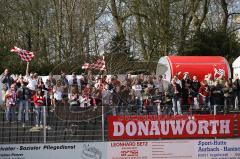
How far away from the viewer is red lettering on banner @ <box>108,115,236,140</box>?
1484 centimetres

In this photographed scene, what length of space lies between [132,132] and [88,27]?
26.2m

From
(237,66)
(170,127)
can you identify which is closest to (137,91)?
(170,127)

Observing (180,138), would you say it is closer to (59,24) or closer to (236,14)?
(59,24)

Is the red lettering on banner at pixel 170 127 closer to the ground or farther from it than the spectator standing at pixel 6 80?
closer to the ground

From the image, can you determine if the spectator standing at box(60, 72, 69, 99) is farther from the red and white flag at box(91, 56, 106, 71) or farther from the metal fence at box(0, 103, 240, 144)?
the metal fence at box(0, 103, 240, 144)

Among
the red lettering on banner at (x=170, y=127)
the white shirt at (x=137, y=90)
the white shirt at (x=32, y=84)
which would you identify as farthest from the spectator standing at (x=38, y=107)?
the white shirt at (x=137, y=90)

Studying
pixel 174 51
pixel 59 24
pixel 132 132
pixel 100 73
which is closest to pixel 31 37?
pixel 59 24

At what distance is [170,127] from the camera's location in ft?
49.6

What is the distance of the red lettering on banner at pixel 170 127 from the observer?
1484 cm

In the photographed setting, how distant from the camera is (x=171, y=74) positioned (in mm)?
30281

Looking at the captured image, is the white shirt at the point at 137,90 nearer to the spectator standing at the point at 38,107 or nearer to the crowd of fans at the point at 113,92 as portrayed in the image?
the crowd of fans at the point at 113,92

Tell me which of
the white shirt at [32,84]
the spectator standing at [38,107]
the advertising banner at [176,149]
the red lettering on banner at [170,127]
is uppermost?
the white shirt at [32,84]

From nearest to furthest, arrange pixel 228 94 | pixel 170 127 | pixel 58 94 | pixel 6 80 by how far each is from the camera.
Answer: pixel 170 127 → pixel 58 94 → pixel 6 80 → pixel 228 94

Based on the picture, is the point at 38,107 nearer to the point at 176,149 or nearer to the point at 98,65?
the point at 176,149
